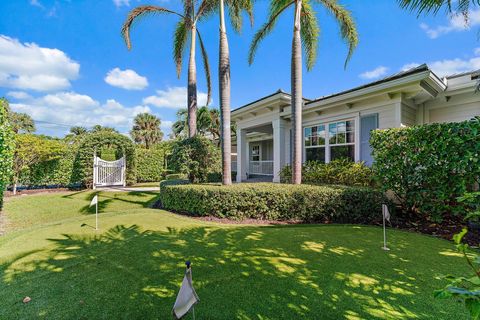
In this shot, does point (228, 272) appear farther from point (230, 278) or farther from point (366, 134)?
point (366, 134)

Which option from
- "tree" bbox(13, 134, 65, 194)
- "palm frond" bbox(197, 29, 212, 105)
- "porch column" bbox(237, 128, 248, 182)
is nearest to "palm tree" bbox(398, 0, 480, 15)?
"palm frond" bbox(197, 29, 212, 105)

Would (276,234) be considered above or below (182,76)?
below

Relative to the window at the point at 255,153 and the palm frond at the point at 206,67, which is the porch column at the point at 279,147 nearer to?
the palm frond at the point at 206,67

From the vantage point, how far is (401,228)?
5602mm

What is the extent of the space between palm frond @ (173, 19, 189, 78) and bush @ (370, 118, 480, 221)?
9472 millimetres

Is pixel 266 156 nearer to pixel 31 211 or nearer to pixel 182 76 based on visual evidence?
pixel 182 76

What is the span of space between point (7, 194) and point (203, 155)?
1015cm

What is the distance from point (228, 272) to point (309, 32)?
927cm

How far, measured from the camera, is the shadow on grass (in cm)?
231

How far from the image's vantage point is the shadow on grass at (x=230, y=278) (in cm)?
231

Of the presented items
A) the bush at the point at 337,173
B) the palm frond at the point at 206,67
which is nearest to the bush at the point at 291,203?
the bush at the point at 337,173

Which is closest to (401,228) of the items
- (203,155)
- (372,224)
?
(372,224)

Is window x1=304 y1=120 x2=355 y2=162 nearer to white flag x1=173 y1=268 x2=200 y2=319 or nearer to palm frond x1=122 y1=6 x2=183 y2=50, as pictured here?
white flag x1=173 y1=268 x2=200 y2=319

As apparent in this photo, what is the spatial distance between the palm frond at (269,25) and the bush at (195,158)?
4.37 m
